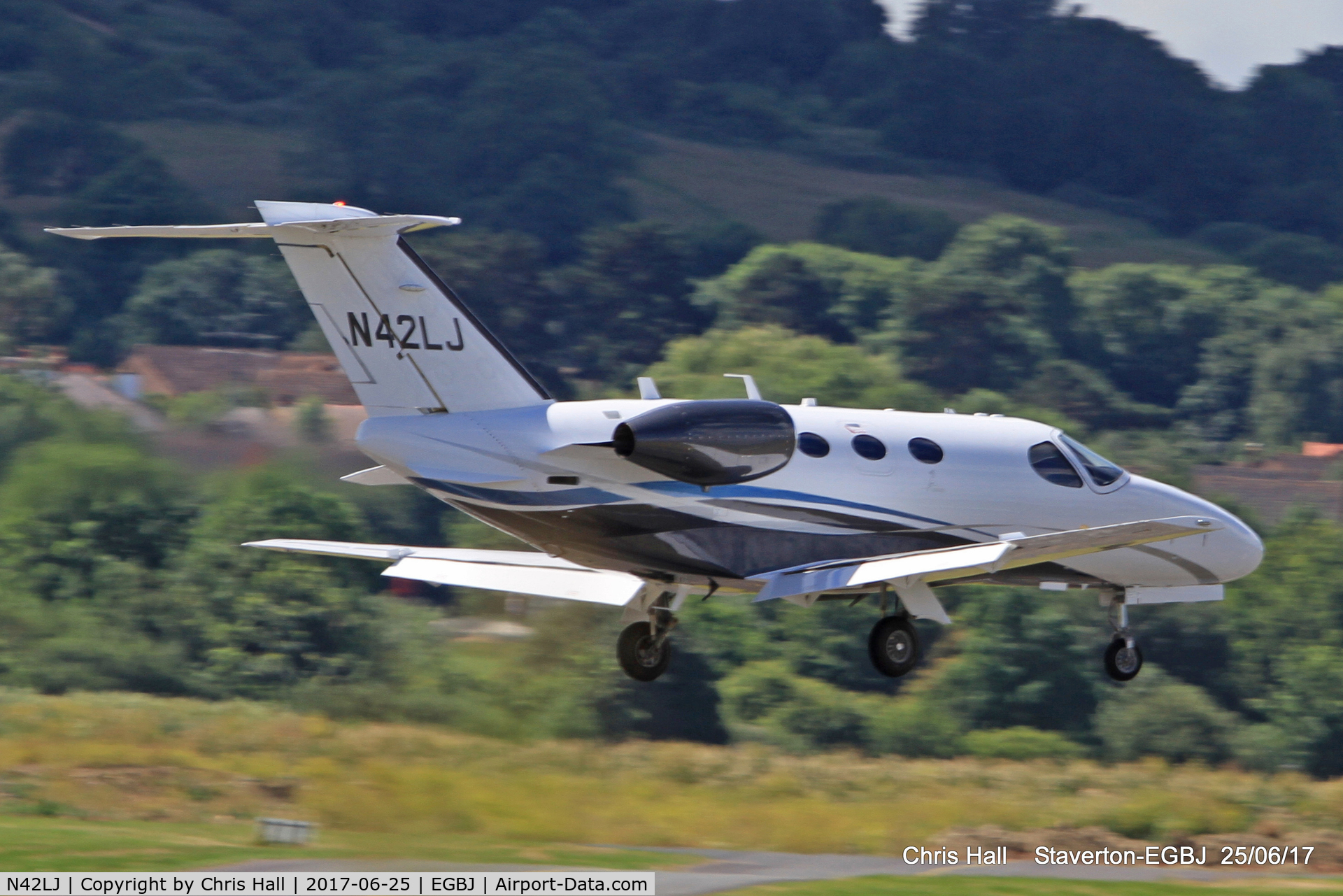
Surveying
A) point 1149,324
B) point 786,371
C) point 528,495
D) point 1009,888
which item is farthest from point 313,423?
point 1149,324

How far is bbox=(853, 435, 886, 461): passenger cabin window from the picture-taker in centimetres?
2273

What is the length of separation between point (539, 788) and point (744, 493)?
35.8 ft

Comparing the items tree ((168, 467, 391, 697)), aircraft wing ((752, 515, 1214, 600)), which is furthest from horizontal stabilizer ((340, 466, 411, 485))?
tree ((168, 467, 391, 697))

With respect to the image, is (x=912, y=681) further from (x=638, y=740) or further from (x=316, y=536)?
(x=316, y=536)

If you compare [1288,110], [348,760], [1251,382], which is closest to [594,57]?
[1288,110]

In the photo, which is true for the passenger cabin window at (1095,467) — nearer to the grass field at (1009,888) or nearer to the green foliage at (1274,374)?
the grass field at (1009,888)

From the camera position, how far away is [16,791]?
1111 inches

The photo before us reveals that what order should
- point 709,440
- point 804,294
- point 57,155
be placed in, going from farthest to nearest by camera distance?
1. point 57,155
2. point 804,294
3. point 709,440

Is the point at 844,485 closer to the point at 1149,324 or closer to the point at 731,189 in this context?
the point at 1149,324

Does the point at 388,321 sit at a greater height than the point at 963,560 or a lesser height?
greater

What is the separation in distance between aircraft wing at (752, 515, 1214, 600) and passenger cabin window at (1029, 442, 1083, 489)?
1655 mm

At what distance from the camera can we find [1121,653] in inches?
1005

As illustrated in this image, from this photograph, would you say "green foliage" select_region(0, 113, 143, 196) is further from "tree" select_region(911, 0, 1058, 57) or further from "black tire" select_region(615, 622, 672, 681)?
"black tire" select_region(615, 622, 672, 681)

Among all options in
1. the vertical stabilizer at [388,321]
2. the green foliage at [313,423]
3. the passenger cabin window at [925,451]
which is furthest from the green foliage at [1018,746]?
the vertical stabilizer at [388,321]
